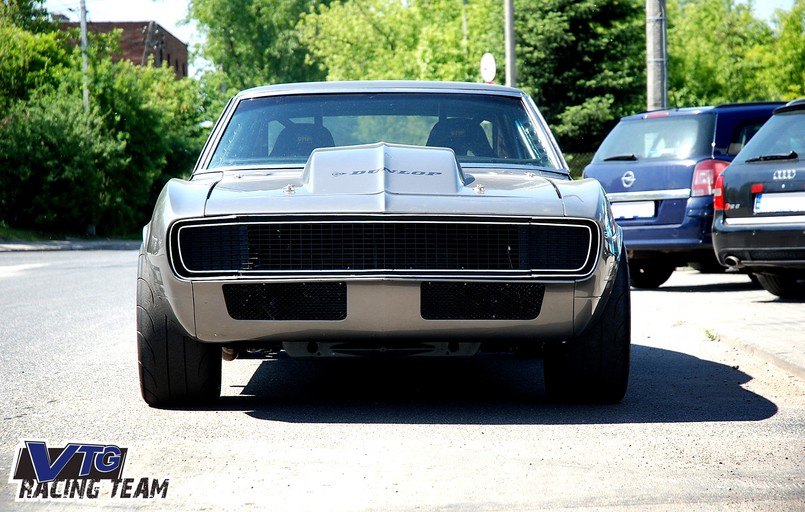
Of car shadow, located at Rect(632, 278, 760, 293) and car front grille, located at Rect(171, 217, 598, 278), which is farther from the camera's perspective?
car shadow, located at Rect(632, 278, 760, 293)

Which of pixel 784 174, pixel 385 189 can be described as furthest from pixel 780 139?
pixel 385 189

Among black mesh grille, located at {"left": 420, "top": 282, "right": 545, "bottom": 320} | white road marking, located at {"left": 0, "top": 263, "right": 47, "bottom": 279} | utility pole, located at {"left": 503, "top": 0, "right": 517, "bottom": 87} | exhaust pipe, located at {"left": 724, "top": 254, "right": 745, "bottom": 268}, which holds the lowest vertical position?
white road marking, located at {"left": 0, "top": 263, "right": 47, "bottom": 279}

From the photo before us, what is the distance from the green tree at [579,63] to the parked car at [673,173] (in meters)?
21.9

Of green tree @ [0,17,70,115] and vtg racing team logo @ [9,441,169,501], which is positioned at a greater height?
green tree @ [0,17,70,115]

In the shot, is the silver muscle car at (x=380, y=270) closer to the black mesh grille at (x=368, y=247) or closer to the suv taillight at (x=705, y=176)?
the black mesh grille at (x=368, y=247)

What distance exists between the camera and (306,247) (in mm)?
5387

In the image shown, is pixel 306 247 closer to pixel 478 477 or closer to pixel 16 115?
pixel 478 477

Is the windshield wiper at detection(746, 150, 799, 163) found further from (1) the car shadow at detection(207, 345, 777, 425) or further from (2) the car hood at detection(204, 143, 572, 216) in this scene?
(2) the car hood at detection(204, 143, 572, 216)

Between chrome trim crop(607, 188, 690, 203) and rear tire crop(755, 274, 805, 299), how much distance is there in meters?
1.32

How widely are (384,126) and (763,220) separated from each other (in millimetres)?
4726

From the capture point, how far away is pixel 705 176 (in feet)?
41.1

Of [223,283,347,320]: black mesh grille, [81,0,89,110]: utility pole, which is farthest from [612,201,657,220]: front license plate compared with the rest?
[81,0,89,110]: utility pole

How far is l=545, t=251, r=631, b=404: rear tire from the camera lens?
18.6 ft

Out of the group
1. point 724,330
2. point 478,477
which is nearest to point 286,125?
point 478,477
